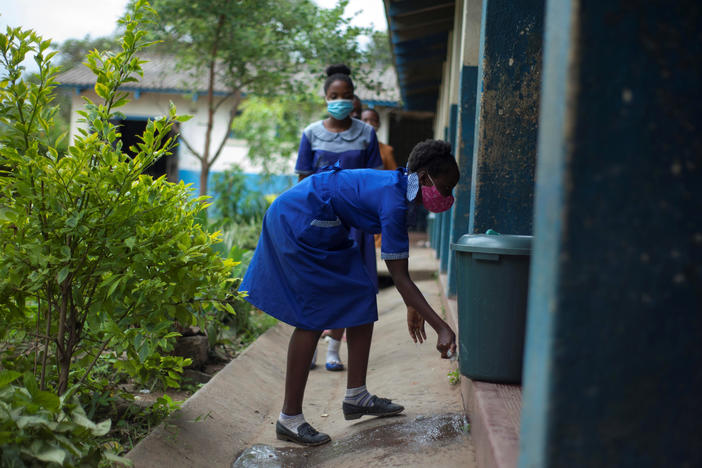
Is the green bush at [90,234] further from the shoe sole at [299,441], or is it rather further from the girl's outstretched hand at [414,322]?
the girl's outstretched hand at [414,322]

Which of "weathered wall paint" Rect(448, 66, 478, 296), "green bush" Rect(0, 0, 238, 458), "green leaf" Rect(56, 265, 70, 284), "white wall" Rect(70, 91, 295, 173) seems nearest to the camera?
"green leaf" Rect(56, 265, 70, 284)

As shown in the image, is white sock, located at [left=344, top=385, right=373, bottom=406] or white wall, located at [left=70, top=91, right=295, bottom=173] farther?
white wall, located at [left=70, top=91, right=295, bottom=173]

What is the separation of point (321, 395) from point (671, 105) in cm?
337

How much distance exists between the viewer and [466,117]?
208 inches

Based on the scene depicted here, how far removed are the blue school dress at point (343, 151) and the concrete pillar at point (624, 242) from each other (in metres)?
3.04

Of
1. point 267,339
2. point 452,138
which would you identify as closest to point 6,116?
point 267,339

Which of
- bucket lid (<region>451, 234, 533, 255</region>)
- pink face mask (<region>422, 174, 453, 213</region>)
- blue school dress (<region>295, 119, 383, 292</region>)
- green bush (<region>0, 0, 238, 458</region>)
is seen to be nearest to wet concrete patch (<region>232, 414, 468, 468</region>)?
green bush (<region>0, 0, 238, 458</region>)

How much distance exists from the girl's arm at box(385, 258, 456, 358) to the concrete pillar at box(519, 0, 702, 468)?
1379 millimetres

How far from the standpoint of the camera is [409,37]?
1009cm

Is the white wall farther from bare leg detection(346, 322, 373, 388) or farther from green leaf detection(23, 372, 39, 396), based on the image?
green leaf detection(23, 372, 39, 396)

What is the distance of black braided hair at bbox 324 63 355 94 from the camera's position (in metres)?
4.68

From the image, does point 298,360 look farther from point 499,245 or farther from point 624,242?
point 624,242

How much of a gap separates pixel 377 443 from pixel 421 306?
68 centimetres

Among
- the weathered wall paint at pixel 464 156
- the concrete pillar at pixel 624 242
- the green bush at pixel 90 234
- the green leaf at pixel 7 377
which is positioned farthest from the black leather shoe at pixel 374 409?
the concrete pillar at pixel 624 242
